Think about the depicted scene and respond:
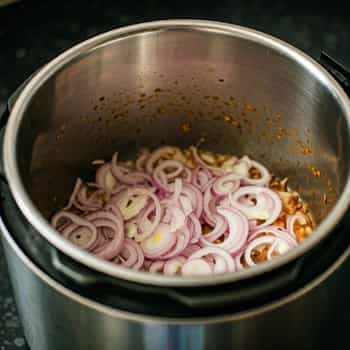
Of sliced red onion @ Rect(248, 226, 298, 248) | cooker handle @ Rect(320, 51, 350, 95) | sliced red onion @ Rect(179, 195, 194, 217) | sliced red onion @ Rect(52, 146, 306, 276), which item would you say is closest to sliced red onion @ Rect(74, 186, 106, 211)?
sliced red onion @ Rect(52, 146, 306, 276)

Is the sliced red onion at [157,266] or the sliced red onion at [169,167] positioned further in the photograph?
the sliced red onion at [169,167]

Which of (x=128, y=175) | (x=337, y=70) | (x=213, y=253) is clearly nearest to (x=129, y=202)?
(x=128, y=175)

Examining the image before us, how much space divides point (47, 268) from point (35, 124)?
8.7 inches

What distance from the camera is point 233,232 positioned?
1.07 meters

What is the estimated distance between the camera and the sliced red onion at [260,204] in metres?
1.10

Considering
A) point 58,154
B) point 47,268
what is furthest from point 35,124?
point 47,268

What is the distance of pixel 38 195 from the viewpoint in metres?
1.06

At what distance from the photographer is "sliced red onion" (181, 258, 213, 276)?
100cm

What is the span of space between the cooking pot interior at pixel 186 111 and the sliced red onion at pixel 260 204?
0.05 meters

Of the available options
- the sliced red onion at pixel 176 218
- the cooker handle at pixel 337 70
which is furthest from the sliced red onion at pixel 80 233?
the cooker handle at pixel 337 70

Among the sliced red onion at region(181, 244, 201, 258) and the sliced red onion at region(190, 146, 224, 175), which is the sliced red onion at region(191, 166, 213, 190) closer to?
the sliced red onion at region(190, 146, 224, 175)

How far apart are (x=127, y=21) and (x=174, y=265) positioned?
51 cm

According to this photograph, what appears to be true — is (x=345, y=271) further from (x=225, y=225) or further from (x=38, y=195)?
(x=38, y=195)

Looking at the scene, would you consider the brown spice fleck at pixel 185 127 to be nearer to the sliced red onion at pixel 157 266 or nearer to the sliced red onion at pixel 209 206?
the sliced red onion at pixel 209 206
